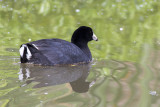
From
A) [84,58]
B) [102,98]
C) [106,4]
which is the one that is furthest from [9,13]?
[102,98]

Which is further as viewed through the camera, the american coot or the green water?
the american coot

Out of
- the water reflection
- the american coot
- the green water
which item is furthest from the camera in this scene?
the american coot

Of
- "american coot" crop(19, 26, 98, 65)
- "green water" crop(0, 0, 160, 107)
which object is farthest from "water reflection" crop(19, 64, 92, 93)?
"american coot" crop(19, 26, 98, 65)

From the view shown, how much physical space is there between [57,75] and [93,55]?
197cm

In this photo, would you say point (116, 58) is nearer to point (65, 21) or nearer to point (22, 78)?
point (22, 78)

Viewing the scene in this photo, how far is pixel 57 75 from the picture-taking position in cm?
588

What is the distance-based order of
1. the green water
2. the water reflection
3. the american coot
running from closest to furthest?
the green water
the water reflection
the american coot

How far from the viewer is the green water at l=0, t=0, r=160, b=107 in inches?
179

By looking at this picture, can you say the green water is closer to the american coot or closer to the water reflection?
the water reflection

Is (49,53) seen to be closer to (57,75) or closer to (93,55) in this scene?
(57,75)

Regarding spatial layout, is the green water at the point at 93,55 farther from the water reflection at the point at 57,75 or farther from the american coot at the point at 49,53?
the american coot at the point at 49,53

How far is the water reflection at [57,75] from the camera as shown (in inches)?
207

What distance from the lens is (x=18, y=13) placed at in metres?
11.6

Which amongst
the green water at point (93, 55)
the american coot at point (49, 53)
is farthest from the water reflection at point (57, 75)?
the american coot at point (49, 53)
